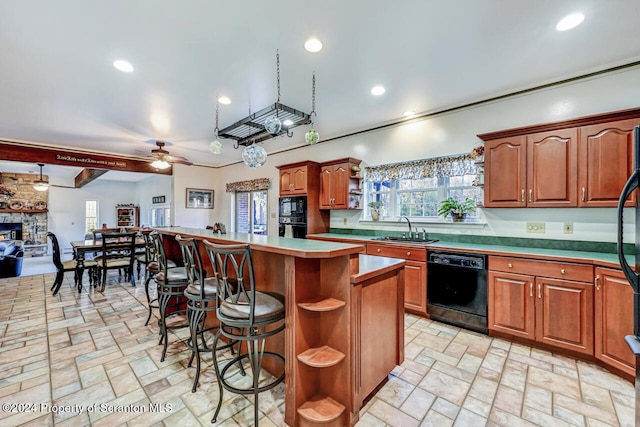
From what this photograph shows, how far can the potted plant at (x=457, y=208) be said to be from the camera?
351 cm

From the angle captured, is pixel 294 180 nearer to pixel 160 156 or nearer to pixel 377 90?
pixel 377 90

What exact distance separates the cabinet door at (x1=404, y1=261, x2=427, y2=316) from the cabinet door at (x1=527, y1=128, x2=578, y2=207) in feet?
4.30

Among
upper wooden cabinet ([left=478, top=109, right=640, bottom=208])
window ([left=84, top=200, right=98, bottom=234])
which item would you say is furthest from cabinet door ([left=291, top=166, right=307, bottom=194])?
window ([left=84, top=200, right=98, bottom=234])

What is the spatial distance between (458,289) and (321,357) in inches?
78.7

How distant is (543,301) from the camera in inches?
98.3

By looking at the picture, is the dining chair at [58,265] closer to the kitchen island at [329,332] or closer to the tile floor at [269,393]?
the tile floor at [269,393]

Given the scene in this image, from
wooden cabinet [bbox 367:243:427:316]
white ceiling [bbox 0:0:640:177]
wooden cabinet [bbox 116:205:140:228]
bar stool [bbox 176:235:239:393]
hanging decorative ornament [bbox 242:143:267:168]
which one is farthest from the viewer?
wooden cabinet [bbox 116:205:140:228]

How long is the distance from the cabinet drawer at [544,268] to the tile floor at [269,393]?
2.44 feet

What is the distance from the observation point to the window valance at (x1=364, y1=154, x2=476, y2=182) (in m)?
3.46

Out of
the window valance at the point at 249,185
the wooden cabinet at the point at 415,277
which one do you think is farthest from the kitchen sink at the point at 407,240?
the window valance at the point at 249,185

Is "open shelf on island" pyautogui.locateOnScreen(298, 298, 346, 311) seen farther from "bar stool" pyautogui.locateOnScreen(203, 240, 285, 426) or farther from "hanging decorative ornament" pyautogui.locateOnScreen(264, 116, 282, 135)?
"hanging decorative ornament" pyautogui.locateOnScreen(264, 116, 282, 135)

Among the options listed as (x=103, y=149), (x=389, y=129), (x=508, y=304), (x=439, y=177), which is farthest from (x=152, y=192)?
(x=508, y=304)

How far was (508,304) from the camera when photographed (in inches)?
105

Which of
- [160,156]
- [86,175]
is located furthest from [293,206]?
[86,175]
